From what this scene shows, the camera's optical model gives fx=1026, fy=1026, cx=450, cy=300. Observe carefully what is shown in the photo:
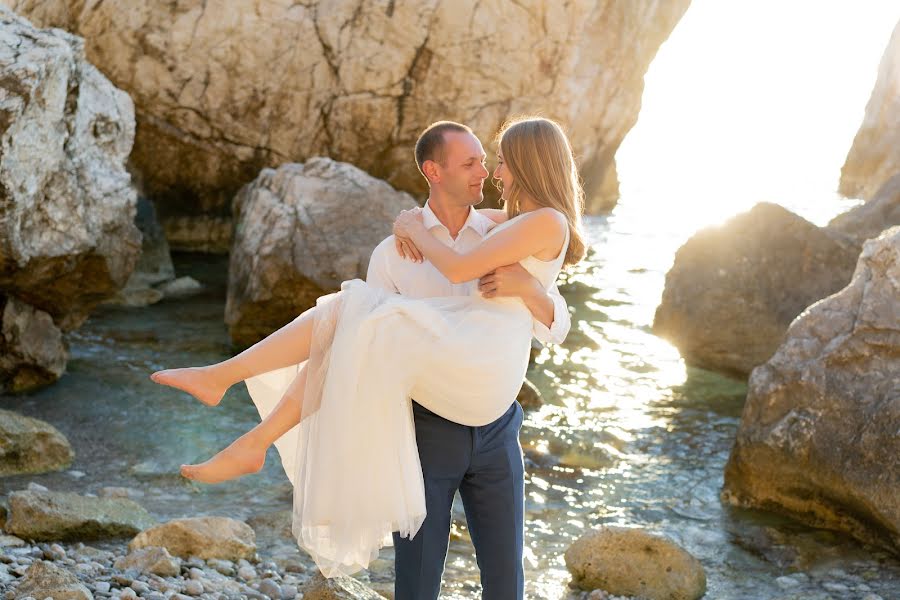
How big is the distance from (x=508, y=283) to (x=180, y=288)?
9423 millimetres

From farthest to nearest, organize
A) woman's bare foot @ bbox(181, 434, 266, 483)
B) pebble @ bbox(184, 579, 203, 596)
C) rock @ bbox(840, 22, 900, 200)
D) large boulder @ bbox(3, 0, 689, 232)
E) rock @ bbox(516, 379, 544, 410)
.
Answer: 1. rock @ bbox(840, 22, 900, 200)
2. large boulder @ bbox(3, 0, 689, 232)
3. rock @ bbox(516, 379, 544, 410)
4. pebble @ bbox(184, 579, 203, 596)
5. woman's bare foot @ bbox(181, 434, 266, 483)

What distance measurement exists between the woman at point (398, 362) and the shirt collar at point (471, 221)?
157mm

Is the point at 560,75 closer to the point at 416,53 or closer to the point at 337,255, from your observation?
the point at 416,53

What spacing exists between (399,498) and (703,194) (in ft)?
91.2

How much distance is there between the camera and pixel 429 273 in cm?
349

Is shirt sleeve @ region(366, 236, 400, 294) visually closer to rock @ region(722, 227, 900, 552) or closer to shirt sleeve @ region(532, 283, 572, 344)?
shirt sleeve @ region(532, 283, 572, 344)

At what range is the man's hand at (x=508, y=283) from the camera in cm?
319

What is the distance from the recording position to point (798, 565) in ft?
18.4

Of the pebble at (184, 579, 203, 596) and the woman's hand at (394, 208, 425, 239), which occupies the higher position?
the woman's hand at (394, 208, 425, 239)

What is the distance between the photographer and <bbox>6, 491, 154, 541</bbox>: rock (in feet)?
16.5

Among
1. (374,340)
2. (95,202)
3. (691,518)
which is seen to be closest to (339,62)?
(95,202)

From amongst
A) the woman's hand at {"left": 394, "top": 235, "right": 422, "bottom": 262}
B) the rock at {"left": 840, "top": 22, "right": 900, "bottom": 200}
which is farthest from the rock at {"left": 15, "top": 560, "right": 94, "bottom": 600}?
the rock at {"left": 840, "top": 22, "right": 900, "bottom": 200}

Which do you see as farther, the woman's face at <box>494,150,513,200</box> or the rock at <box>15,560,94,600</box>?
the rock at <box>15,560,94,600</box>

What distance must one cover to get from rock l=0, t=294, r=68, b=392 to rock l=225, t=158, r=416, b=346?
192cm
